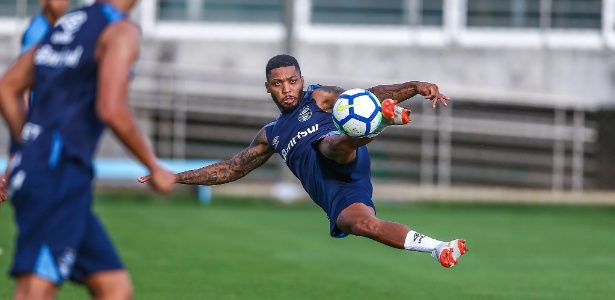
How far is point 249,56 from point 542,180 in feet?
21.1

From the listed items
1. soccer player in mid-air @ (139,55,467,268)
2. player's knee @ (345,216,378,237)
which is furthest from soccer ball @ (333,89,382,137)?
player's knee @ (345,216,378,237)

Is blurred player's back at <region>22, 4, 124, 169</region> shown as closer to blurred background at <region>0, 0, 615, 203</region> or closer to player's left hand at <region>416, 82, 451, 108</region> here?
player's left hand at <region>416, 82, 451, 108</region>

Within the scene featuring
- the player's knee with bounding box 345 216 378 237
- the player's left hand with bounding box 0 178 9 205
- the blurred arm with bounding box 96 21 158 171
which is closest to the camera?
the blurred arm with bounding box 96 21 158 171

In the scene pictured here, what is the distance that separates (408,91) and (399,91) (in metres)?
0.09

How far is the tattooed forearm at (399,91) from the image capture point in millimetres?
8953

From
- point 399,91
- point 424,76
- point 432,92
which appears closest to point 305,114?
point 399,91


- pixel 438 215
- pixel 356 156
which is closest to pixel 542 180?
pixel 438 215

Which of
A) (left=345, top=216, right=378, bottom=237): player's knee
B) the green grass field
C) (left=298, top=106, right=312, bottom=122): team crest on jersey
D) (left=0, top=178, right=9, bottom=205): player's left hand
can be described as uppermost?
(left=298, top=106, right=312, bottom=122): team crest on jersey

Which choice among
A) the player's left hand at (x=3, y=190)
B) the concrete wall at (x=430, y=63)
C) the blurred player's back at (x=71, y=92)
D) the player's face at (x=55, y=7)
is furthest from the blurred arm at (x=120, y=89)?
the concrete wall at (x=430, y=63)

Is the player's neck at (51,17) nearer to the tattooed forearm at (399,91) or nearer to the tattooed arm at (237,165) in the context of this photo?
the tattooed arm at (237,165)

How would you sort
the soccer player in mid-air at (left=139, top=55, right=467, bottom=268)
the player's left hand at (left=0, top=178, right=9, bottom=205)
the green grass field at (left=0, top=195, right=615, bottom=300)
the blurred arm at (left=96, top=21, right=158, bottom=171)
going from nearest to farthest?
1. the blurred arm at (left=96, top=21, right=158, bottom=171)
2. the player's left hand at (left=0, top=178, right=9, bottom=205)
3. the soccer player in mid-air at (left=139, top=55, right=467, bottom=268)
4. the green grass field at (left=0, top=195, right=615, bottom=300)

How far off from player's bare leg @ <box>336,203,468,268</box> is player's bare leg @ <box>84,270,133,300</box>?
123 inches

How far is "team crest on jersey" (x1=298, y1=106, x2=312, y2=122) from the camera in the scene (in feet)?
30.9

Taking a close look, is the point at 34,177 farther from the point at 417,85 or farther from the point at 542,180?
the point at 542,180
